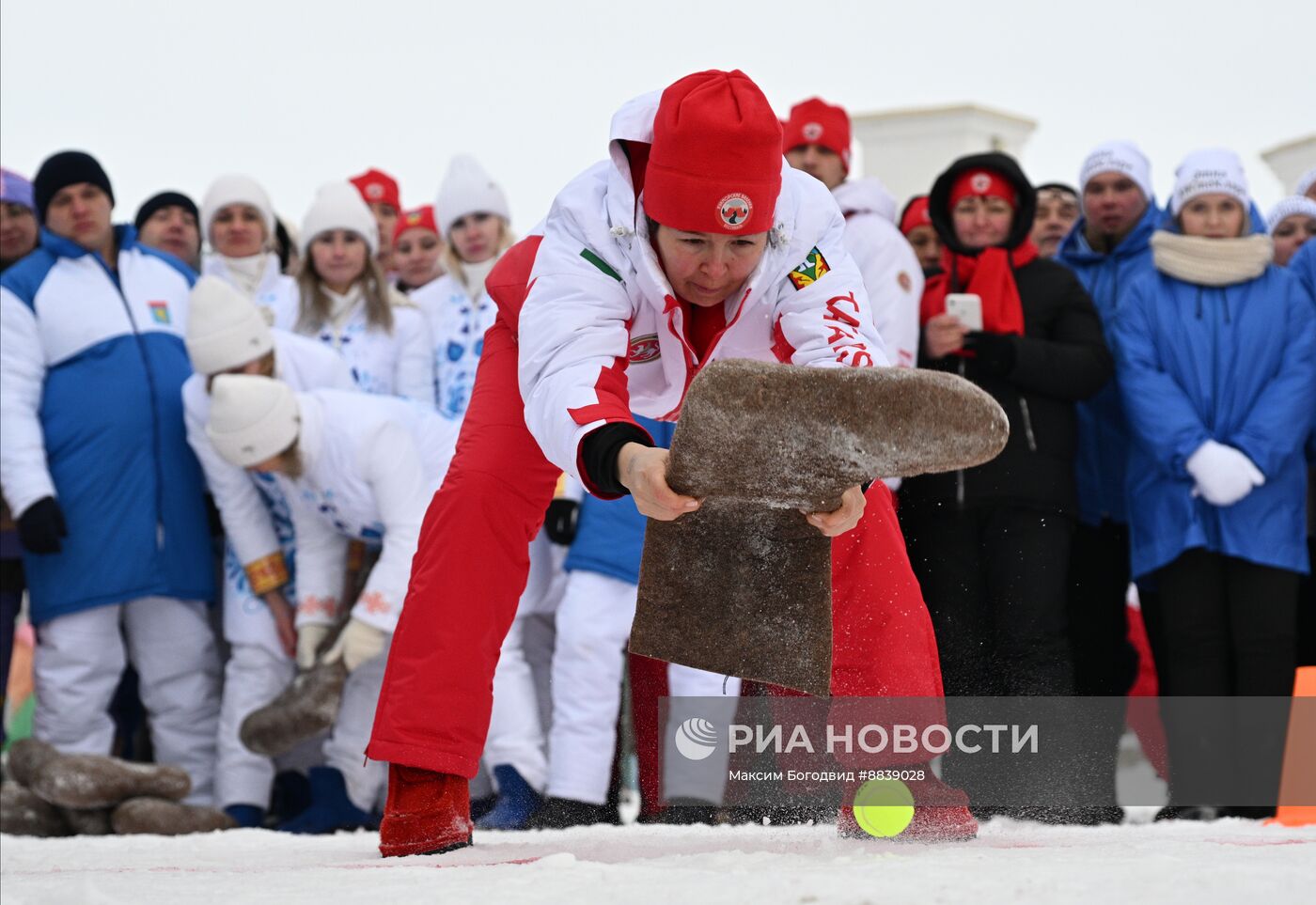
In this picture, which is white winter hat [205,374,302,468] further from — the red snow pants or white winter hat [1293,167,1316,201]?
white winter hat [1293,167,1316,201]

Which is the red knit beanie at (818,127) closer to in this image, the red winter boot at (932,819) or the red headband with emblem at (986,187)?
the red headband with emblem at (986,187)

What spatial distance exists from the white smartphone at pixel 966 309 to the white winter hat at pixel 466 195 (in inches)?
74.7

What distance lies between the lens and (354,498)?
4750 millimetres

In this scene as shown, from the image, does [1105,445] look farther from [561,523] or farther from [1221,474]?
[561,523]

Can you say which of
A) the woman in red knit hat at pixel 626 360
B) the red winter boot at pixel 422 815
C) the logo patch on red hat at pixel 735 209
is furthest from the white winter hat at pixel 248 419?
the logo patch on red hat at pixel 735 209

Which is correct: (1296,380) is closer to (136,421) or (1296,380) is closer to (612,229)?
(612,229)

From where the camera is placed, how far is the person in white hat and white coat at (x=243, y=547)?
4.73m

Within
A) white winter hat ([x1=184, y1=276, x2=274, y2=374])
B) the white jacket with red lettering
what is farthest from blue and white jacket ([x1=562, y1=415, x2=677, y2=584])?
the white jacket with red lettering

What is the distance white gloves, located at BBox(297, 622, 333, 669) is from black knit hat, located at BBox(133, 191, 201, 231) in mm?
1821

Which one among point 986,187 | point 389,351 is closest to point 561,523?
point 389,351

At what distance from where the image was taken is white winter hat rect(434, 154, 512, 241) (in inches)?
217

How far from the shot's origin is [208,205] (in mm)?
5711

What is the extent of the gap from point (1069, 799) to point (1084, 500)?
4.64 ft

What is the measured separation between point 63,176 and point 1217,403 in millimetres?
3805
